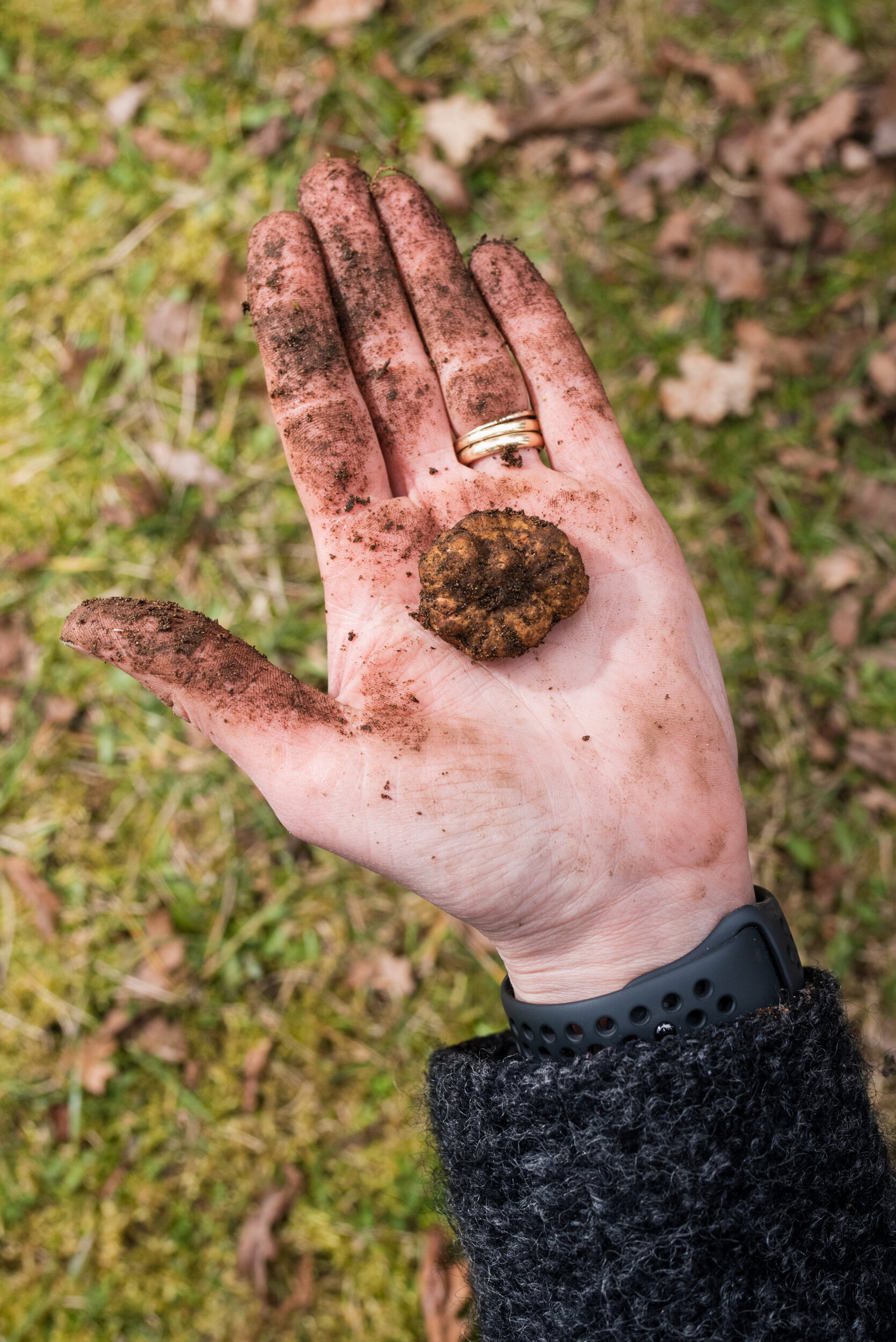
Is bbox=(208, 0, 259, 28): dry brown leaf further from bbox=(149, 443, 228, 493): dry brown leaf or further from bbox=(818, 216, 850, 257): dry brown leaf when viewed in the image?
bbox=(818, 216, 850, 257): dry brown leaf

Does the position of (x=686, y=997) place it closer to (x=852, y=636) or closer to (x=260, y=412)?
(x=852, y=636)

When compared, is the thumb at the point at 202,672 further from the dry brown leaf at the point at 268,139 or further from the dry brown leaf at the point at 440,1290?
the dry brown leaf at the point at 268,139

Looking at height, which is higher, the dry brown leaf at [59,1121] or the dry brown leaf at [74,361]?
the dry brown leaf at [74,361]

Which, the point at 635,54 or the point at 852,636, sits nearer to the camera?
the point at 852,636

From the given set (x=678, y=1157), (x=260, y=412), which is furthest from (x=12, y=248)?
(x=678, y=1157)

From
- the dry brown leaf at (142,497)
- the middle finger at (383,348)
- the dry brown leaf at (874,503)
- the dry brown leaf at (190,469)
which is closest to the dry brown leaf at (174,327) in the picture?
the dry brown leaf at (190,469)

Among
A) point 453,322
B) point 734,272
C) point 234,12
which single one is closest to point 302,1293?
point 453,322
